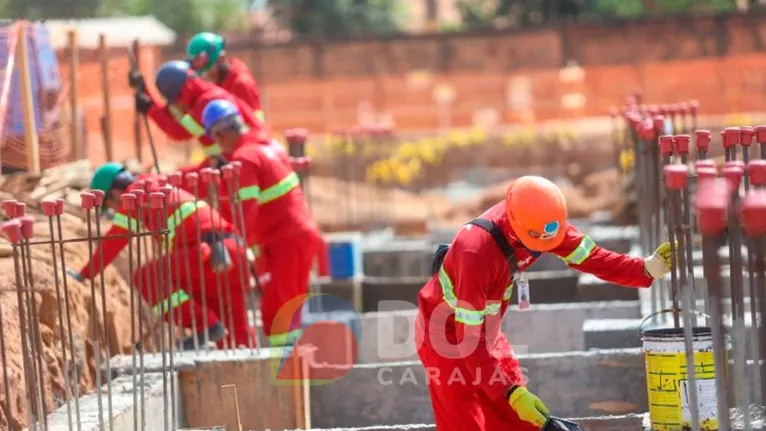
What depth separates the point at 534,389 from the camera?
807 cm

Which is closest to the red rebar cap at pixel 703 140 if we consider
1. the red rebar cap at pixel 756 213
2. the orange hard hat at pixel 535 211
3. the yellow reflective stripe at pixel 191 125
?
the orange hard hat at pixel 535 211

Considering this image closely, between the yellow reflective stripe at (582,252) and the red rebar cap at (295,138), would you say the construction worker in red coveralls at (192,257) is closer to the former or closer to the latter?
the red rebar cap at (295,138)

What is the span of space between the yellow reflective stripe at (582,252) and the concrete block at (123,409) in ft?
6.27

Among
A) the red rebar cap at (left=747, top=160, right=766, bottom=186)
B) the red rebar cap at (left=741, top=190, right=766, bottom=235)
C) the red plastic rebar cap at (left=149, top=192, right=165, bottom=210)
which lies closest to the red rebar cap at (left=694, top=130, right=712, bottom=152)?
the red rebar cap at (left=747, top=160, right=766, bottom=186)

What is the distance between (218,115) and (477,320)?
387 cm

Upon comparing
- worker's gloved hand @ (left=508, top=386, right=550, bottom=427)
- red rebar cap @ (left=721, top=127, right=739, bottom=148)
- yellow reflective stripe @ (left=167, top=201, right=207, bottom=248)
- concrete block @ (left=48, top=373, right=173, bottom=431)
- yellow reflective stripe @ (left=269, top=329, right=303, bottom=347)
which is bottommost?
yellow reflective stripe @ (left=269, top=329, right=303, bottom=347)

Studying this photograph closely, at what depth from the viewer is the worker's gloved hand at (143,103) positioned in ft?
32.9

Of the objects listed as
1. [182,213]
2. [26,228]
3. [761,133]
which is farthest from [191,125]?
[761,133]

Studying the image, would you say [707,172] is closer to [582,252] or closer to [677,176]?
[677,176]

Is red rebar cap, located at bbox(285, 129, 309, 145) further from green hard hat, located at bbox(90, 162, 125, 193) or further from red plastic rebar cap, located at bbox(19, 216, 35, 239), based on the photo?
red plastic rebar cap, located at bbox(19, 216, 35, 239)

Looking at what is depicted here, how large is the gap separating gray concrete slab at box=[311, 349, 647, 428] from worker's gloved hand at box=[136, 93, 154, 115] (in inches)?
107

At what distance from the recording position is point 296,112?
29016mm

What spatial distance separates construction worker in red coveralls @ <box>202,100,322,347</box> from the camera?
29.2 feet

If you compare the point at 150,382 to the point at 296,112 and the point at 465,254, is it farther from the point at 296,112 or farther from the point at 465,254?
the point at 296,112
